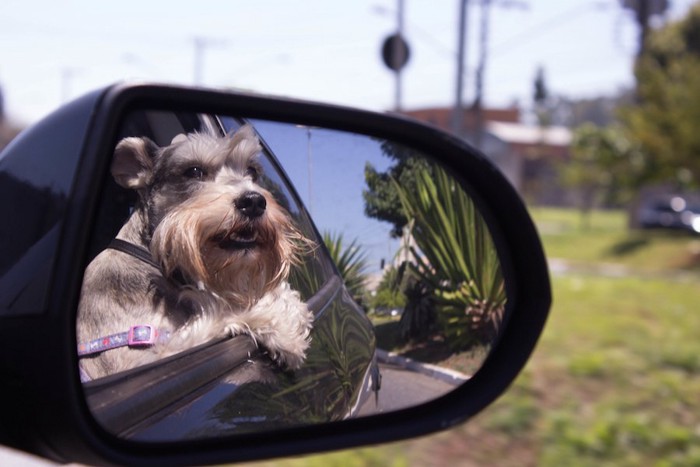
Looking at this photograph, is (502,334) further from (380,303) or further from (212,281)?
(212,281)

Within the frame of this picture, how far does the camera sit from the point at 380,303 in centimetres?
197

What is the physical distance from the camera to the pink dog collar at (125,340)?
1527 millimetres

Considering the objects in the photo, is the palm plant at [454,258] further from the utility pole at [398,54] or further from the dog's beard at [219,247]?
the utility pole at [398,54]

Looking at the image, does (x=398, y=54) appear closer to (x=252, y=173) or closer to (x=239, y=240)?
(x=252, y=173)

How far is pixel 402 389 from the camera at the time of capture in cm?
207

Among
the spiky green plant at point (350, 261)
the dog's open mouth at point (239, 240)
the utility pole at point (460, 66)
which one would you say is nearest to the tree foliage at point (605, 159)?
the utility pole at point (460, 66)

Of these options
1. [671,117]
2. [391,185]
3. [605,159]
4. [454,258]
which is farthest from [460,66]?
[605,159]

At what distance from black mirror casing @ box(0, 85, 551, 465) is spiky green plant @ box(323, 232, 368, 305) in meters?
0.26

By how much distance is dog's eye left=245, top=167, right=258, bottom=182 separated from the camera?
163 cm

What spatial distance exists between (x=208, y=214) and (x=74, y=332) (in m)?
0.29

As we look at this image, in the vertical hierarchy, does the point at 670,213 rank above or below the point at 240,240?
below

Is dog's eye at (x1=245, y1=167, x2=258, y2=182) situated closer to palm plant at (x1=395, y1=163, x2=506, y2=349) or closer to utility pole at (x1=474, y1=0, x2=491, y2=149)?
palm plant at (x1=395, y1=163, x2=506, y2=349)

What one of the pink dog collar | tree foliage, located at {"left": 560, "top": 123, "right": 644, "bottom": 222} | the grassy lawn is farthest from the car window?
tree foliage, located at {"left": 560, "top": 123, "right": 644, "bottom": 222}

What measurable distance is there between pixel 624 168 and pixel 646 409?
25.7 m
